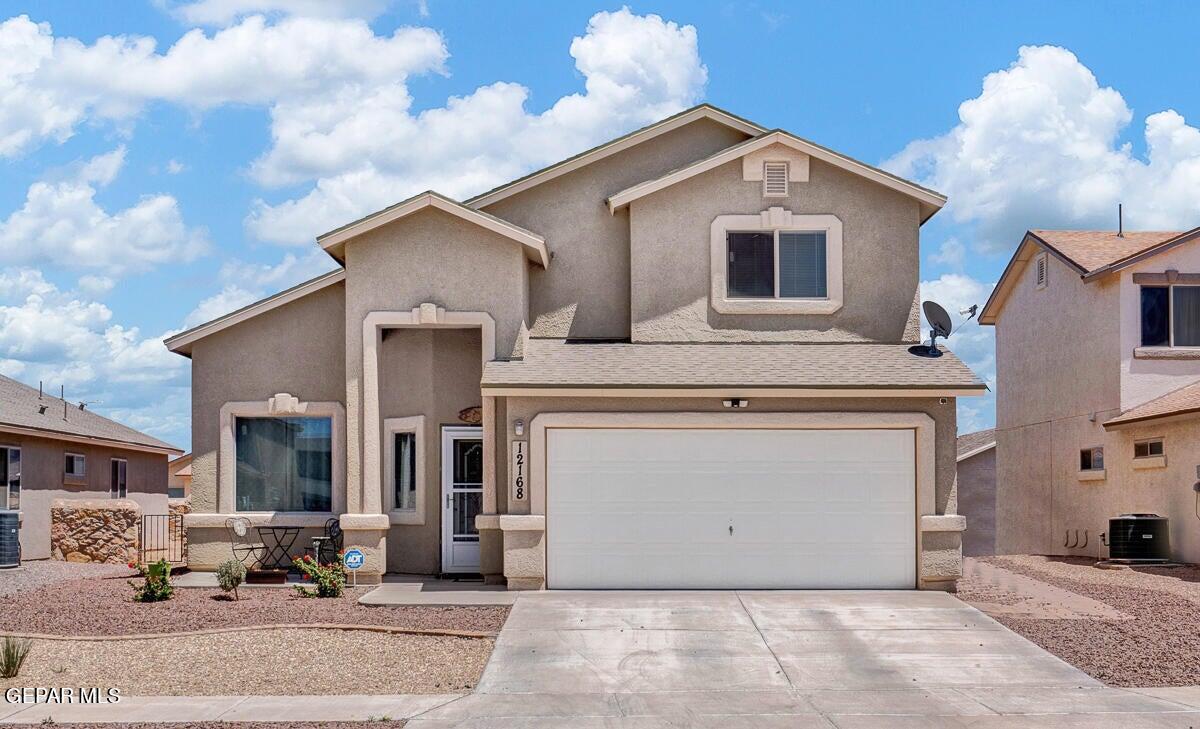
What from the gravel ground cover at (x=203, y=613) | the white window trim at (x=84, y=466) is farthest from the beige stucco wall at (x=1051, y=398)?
the white window trim at (x=84, y=466)

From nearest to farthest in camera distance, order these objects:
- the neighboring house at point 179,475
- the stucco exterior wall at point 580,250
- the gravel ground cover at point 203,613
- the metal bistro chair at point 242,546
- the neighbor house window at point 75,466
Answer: the gravel ground cover at point 203,613 → the metal bistro chair at point 242,546 → the stucco exterior wall at point 580,250 → the neighbor house window at point 75,466 → the neighboring house at point 179,475

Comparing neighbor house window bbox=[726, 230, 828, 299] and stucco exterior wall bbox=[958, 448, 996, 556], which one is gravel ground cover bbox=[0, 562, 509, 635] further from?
stucco exterior wall bbox=[958, 448, 996, 556]

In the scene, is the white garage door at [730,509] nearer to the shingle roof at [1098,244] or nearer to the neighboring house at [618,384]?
the neighboring house at [618,384]

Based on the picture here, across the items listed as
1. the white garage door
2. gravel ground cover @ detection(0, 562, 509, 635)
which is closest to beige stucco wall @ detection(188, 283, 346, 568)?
gravel ground cover @ detection(0, 562, 509, 635)

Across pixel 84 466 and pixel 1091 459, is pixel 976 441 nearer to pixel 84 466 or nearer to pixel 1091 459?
pixel 1091 459

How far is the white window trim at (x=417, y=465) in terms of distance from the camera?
18094mm

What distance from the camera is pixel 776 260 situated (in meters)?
18.4

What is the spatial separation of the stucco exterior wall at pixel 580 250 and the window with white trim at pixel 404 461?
2.44 m

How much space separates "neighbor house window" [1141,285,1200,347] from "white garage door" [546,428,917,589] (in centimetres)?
841

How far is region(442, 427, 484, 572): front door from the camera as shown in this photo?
18109mm

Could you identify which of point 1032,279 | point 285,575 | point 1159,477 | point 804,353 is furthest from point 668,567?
point 1032,279

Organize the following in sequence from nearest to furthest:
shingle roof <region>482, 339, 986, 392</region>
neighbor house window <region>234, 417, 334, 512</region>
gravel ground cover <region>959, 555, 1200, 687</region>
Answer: gravel ground cover <region>959, 555, 1200, 687</region>
shingle roof <region>482, 339, 986, 392</region>
neighbor house window <region>234, 417, 334, 512</region>

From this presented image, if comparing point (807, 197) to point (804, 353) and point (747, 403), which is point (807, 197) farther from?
point (747, 403)

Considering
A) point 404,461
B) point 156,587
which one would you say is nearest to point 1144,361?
point 404,461
